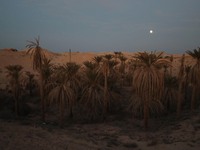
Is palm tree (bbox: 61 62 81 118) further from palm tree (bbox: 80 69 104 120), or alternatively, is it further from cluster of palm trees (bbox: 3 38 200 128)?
palm tree (bbox: 80 69 104 120)

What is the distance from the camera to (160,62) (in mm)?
28109

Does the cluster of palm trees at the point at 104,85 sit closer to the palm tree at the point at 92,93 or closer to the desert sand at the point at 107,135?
the palm tree at the point at 92,93

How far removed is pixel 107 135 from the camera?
27.3 meters

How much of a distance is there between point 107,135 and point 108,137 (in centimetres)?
128

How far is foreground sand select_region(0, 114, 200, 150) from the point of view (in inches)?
761

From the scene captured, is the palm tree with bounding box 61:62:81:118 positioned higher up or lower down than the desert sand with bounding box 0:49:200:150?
higher up

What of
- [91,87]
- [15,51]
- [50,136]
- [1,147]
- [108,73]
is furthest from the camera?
[15,51]

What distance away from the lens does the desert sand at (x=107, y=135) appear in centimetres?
1953

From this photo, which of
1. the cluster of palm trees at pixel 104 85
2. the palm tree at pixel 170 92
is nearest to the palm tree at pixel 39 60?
the cluster of palm trees at pixel 104 85

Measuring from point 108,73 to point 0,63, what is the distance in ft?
220

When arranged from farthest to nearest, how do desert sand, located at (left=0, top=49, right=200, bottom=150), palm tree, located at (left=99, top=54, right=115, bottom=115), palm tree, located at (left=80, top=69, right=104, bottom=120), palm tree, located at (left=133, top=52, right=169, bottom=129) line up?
palm tree, located at (left=99, top=54, right=115, bottom=115) → palm tree, located at (left=80, top=69, right=104, bottom=120) → palm tree, located at (left=133, top=52, right=169, bottom=129) → desert sand, located at (left=0, top=49, right=200, bottom=150)

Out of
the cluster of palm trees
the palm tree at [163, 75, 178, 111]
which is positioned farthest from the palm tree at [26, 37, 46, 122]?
the palm tree at [163, 75, 178, 111]

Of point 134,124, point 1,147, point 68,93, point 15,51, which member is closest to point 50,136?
point 1,147

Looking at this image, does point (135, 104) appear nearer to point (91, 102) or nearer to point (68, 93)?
point (91, 102)
